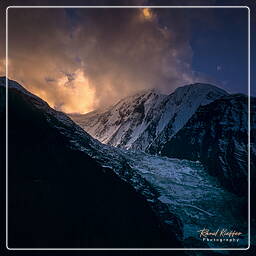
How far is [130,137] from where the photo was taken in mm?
75562

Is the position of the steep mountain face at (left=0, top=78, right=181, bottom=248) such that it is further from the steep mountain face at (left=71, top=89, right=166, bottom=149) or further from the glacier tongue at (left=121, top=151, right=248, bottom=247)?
the steep mountain face at (left=71, top=89, right=166, bottom=149)

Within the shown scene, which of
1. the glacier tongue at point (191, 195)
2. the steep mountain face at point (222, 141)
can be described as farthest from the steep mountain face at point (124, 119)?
the glacier tongue at point (191, 195)

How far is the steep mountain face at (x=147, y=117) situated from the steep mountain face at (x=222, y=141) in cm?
625

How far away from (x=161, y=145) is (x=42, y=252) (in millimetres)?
45158

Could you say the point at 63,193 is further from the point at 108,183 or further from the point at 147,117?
the point at 147,117

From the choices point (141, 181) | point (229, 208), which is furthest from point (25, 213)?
point (229, 208)

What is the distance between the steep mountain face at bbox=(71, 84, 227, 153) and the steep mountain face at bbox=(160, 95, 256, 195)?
625 cm

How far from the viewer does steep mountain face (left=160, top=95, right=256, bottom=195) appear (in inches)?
1336

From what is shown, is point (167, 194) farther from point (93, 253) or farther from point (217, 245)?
A: point (93, 253)

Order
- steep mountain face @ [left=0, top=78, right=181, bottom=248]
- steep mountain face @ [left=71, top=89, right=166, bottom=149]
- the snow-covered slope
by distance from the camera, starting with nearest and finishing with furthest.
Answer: steep mountain face @ [left=0, top=78, right=181, bottom=248]
the snow-covered slope
steep mountain face @ [left=71, top=89, right=166, bottom=149]

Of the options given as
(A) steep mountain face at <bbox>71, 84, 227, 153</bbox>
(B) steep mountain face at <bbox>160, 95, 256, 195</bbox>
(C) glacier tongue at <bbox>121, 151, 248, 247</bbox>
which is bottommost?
(C) glacier tongue at <bbox>121, 151, 248, 247</bbox>

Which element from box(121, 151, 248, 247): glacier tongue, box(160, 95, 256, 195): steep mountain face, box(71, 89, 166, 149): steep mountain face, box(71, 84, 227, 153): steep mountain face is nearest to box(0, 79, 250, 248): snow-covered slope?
box(121, 151, 248, 247): glacier tongue

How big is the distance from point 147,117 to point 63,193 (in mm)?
61404

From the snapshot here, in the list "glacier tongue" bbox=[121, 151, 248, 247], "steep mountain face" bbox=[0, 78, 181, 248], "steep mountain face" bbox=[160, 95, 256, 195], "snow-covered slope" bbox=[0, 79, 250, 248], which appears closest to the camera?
"steep mountain face" bbox=[0, 78, 181, 248]
